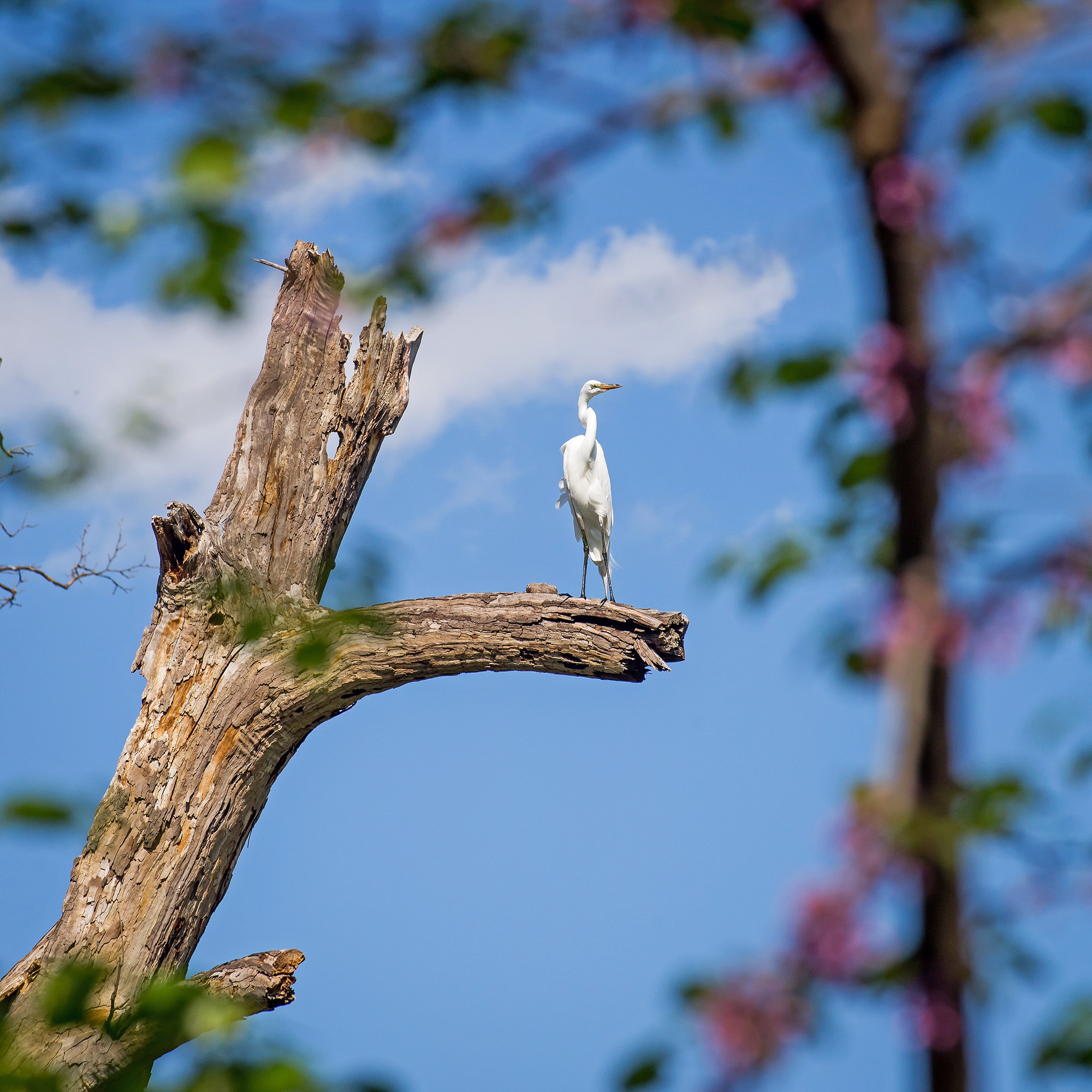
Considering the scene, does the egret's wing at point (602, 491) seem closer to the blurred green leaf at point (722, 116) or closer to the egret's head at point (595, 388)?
the egret's head at point (595, 388)

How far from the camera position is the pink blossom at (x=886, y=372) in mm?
884

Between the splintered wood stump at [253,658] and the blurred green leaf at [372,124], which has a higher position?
the splintered wood stump at [253,658]

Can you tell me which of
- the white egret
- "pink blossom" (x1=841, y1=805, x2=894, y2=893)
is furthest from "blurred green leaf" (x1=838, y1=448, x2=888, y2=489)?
the white egret

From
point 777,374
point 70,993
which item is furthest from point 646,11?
point 70,993

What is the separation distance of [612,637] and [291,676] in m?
1.29

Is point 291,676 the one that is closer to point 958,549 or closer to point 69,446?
point 69,446

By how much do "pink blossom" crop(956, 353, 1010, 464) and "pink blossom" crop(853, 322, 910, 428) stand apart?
0.16ft

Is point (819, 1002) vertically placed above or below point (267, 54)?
below

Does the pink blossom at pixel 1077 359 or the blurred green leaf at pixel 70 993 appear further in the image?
the blurred green leaf at pixel 70 993

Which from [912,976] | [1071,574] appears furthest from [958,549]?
[912,976]

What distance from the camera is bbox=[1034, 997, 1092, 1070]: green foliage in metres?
0.95

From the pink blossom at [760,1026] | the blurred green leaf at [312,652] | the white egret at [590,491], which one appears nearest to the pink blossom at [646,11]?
the blurred green leaf at [312,652]

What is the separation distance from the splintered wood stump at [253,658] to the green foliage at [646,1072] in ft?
9.08

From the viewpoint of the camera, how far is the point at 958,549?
3.73 ft
